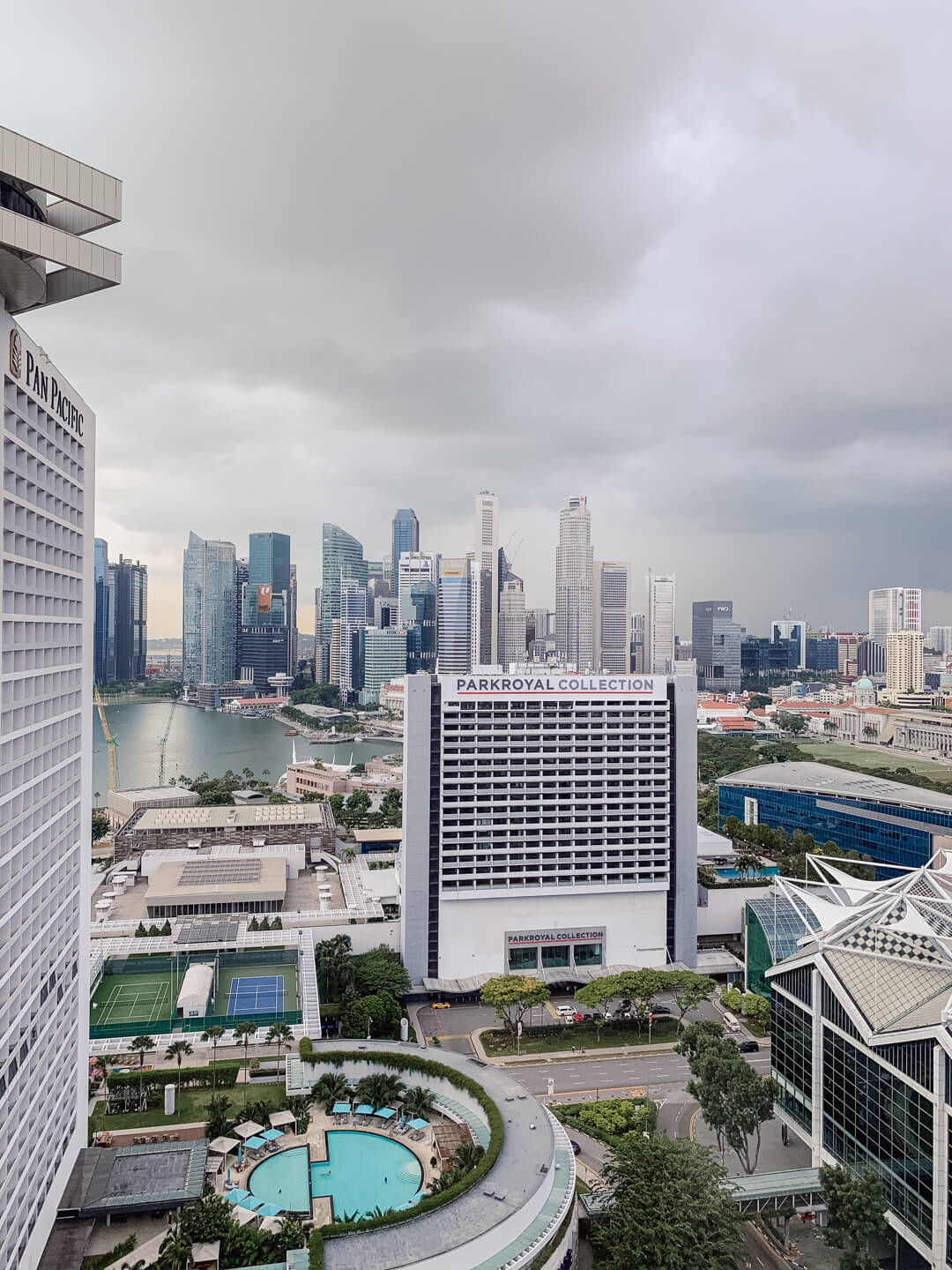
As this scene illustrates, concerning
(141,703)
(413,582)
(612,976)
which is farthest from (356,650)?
(612,976)

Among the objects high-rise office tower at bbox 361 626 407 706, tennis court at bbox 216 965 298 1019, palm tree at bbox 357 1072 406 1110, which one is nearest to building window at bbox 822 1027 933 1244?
palm tree at bbox 357 1072 406 1110

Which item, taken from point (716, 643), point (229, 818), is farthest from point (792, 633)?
point (229, 818)

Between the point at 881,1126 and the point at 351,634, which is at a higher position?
the point at 351,634

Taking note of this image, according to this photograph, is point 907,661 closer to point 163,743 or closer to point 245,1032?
point 163,743

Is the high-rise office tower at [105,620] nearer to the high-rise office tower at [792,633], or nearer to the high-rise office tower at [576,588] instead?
the high-rise office tower at [576,588]

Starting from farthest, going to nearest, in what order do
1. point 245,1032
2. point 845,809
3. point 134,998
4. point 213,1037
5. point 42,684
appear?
point 845,809
point 134,998
point 213,1037
point 245,1032
point 42,684

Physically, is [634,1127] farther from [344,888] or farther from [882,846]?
[882,846]

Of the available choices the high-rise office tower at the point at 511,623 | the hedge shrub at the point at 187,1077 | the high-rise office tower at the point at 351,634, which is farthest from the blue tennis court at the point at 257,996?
the high-rise office tower at the point at 511,623

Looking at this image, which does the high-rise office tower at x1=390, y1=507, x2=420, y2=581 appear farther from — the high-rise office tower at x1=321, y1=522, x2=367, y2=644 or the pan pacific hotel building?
the pan pacific hotel building
